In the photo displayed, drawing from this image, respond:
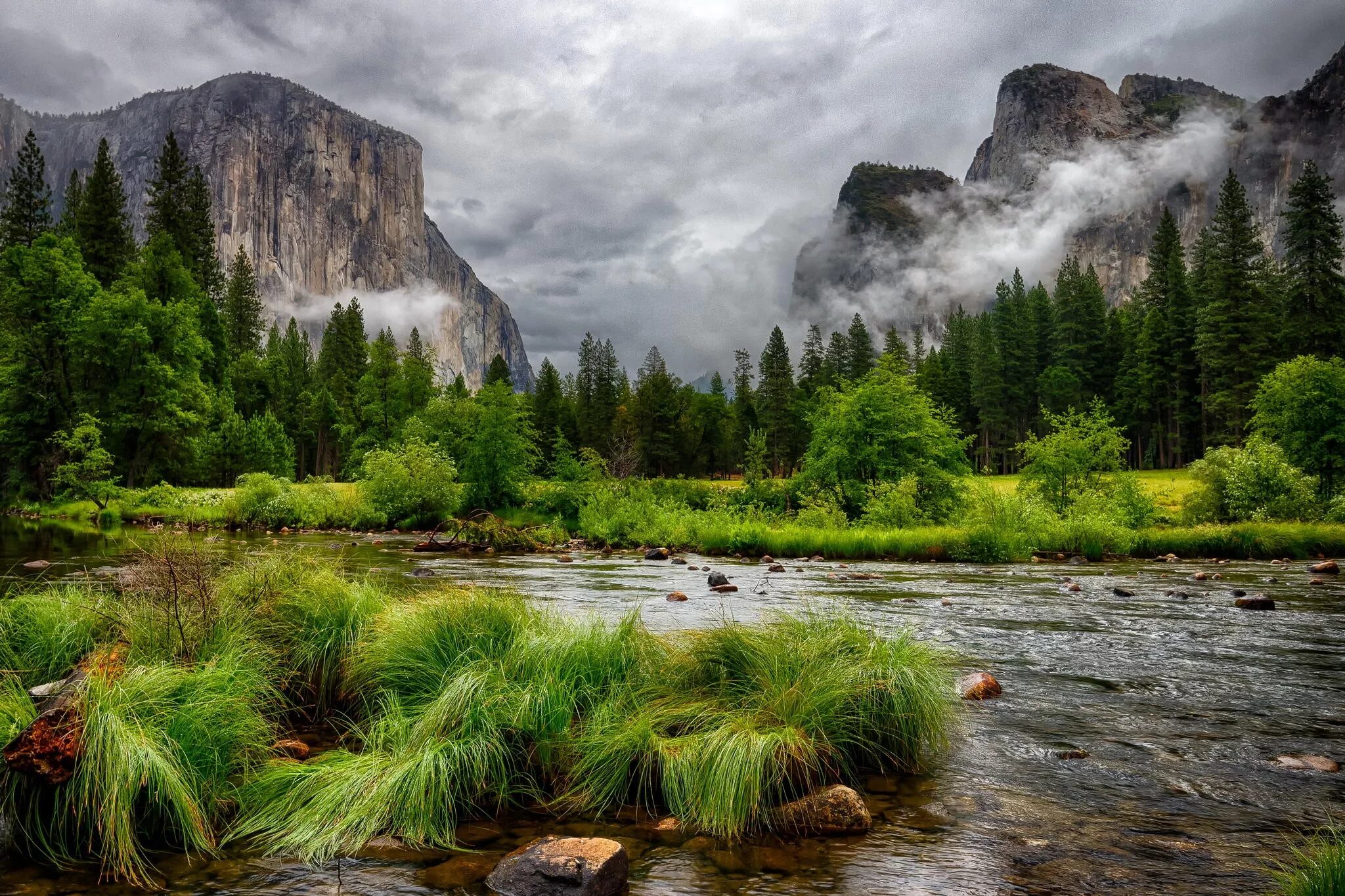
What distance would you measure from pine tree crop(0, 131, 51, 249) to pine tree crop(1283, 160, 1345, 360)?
91.2m

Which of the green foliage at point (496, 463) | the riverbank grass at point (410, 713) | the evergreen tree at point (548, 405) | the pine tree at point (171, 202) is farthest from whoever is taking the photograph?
the evergreen tree at point (548, 405)

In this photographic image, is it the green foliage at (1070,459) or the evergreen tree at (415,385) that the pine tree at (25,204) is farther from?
the green foliage at (1070,459)

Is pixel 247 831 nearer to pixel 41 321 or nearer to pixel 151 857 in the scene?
pixel 151 857

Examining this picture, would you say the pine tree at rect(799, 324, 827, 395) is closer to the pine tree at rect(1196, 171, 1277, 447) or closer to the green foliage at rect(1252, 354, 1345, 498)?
the pine tree at rect(1196, 171, 1277, 447)

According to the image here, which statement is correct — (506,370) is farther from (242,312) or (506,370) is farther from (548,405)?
(242,312)

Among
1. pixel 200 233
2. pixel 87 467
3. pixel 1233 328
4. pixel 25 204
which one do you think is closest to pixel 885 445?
pixel 87 467

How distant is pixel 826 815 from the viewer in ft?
15.7

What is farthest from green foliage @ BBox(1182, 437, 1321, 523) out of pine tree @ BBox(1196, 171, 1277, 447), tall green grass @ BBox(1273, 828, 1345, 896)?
pine tree @ BBox(1196, 171, 1277, 447)

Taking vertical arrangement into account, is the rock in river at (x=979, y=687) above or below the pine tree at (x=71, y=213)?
below

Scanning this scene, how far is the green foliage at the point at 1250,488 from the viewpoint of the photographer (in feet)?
91.8

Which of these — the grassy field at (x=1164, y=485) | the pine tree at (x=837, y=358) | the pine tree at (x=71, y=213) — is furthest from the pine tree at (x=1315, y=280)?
the pine tree at (x=71, y=213)

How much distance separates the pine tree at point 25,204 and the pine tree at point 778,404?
228ft

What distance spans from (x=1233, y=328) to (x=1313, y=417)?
33.8 m

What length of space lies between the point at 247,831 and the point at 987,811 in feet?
15.2
